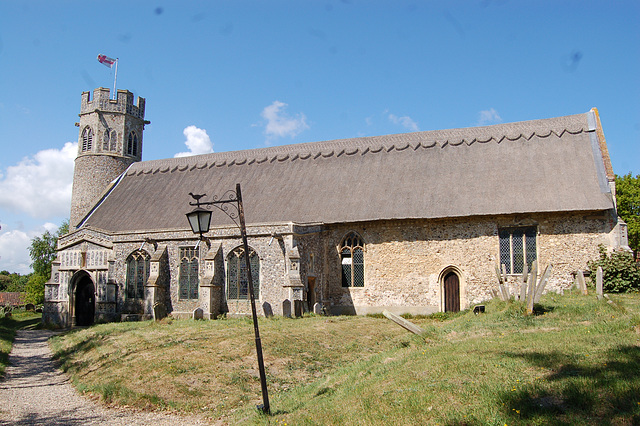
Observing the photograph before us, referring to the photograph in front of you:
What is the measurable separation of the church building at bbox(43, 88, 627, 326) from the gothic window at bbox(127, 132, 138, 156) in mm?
8269

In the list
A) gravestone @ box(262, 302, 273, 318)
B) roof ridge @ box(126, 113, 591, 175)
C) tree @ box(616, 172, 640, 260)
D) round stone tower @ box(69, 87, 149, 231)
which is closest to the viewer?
gravestone @ box(262, 302, 273, 318)

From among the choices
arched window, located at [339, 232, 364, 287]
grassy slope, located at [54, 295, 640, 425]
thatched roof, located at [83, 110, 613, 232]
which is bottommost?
grassy slope, located at [54, 295, 640, 425]

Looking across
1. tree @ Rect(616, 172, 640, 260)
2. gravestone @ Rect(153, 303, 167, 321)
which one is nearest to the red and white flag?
gravestone @ Rect(153, 303, 167, 321)

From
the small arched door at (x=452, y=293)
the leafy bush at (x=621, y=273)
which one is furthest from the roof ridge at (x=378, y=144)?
the small arched door at (x=452, y=293)

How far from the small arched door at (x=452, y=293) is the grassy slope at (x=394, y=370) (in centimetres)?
601

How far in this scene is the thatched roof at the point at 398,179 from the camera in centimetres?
2306

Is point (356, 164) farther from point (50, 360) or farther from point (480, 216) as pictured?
point (50, 360)

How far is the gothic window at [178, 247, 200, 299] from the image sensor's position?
24609 millimetres

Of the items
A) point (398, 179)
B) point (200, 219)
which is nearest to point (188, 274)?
point (398, 179)

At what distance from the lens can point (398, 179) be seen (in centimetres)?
2656

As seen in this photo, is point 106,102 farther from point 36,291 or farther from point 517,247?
point 36,291

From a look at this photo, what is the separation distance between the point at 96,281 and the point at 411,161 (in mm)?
17168

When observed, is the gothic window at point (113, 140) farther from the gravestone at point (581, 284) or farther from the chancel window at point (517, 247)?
the gravestone at point (581, 284)

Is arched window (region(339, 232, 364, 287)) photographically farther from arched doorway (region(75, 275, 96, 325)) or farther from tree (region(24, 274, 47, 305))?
tree (region(24, 274, 47, 305))
